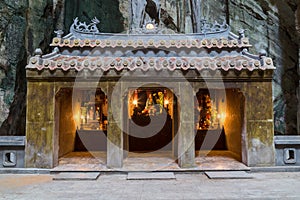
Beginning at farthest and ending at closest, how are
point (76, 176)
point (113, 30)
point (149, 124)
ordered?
point (113, 30) < point (149, 124) < point (76, 176)

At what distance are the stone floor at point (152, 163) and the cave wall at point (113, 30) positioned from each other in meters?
5.04

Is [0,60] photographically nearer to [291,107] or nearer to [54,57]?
[54,57]

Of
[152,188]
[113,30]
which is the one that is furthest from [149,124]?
[113,30]

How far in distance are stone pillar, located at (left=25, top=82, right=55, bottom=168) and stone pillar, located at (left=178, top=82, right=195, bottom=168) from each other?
3113 millimetres

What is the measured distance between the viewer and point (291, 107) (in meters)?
16.7

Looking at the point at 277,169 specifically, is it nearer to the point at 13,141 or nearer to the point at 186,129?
the point at 186,129

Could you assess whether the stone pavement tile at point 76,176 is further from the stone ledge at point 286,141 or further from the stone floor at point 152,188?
the stone ledge at point 286,141

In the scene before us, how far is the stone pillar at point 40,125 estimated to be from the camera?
652 centimetres

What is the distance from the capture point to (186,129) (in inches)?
262


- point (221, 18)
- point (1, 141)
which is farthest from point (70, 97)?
point (221, 18)

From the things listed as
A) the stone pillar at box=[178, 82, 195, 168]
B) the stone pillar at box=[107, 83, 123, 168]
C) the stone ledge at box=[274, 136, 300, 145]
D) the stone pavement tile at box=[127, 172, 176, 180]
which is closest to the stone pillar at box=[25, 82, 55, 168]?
the stone pillar at box=[107, 83, 123, 168]

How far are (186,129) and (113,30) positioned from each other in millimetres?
14411

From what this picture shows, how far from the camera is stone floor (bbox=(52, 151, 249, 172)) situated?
6.49 m

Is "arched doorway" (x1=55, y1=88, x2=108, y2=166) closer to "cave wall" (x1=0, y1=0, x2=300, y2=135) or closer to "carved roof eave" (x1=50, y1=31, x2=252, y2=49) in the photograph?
"carved roof eave" (x1=50, y1=31, x2=252, y2=49)
